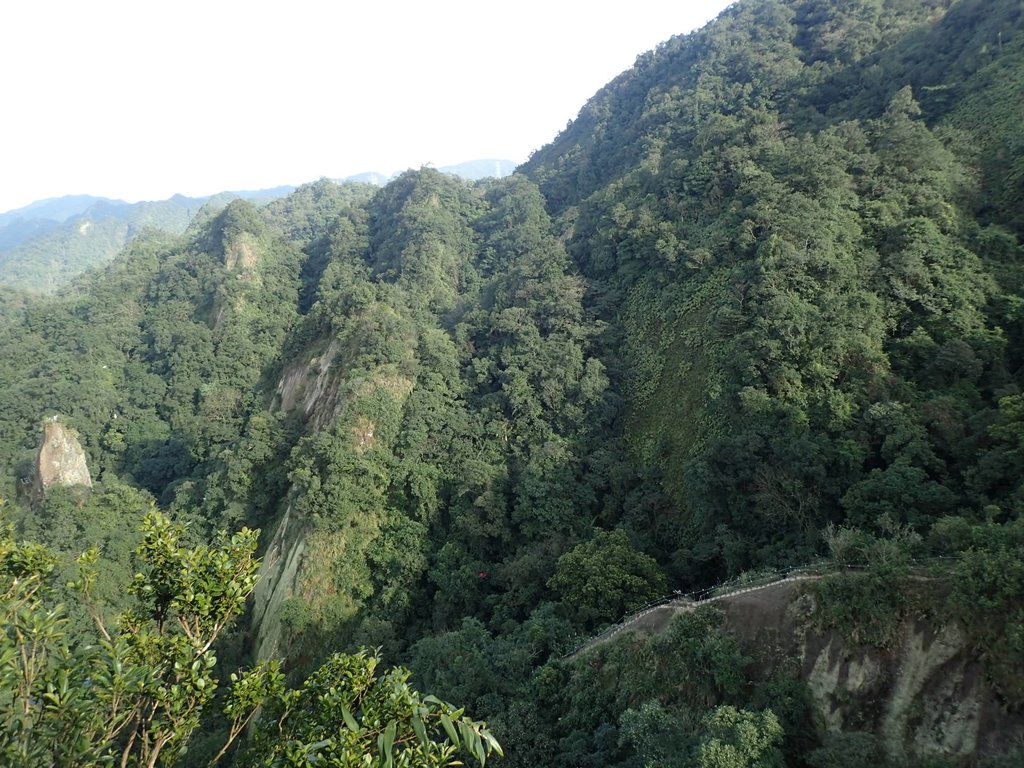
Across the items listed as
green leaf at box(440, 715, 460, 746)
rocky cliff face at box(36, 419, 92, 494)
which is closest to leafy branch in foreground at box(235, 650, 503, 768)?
green leaf at box(440, 715, 460, 746)

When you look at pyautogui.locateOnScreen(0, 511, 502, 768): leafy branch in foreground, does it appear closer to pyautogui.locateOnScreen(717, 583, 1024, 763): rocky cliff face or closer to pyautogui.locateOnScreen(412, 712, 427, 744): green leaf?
pyautogui.locateOnScreen(412, 712, 427, 744): green leaf

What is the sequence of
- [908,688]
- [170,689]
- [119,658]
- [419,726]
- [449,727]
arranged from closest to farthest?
[449,727] < [419,726] < [119,658] < [170,689] < [908,688]

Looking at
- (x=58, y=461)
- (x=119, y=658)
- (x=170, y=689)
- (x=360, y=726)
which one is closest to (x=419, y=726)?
(x=360, y=726)

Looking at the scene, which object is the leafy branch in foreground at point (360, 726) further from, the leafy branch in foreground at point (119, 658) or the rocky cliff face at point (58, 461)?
the rocky cliff face at point (58, 461)

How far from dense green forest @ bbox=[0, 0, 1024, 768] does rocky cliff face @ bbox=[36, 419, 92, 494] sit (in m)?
1.92

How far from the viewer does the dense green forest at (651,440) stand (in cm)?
1254

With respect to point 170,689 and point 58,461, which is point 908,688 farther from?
point 58,461

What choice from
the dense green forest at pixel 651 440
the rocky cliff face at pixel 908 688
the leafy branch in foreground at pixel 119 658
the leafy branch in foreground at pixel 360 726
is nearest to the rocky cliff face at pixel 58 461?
the dense green forest at pixel 651 440

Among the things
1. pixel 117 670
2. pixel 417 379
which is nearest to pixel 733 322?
pixel 417 379

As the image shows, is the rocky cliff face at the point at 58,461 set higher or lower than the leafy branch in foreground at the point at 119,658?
lower

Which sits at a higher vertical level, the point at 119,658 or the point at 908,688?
the point at 119,658

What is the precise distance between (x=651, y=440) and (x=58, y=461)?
35.3 m

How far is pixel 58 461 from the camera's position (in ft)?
113

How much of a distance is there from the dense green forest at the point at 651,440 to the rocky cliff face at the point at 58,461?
1.92 m
